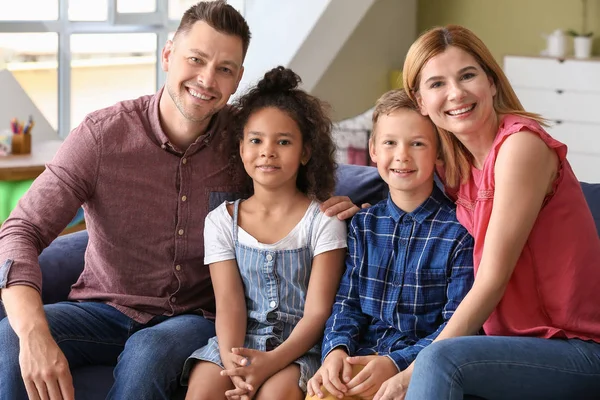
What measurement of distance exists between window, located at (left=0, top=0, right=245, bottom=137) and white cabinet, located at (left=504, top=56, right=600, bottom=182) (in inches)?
76.1

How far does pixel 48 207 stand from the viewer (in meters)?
2.29

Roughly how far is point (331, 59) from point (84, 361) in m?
3.63

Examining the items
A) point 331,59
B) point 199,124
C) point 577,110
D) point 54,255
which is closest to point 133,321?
point 54,255

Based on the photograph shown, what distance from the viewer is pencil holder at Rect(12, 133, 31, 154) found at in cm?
403

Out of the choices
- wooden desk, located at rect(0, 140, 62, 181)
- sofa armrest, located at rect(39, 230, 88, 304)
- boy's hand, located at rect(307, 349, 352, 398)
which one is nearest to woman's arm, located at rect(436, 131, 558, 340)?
boy's hand, located at rect(307, 349, 352, 398)

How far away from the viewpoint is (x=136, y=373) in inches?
83.4

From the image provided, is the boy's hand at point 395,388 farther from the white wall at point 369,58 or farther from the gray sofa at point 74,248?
the white wall at point 369,58

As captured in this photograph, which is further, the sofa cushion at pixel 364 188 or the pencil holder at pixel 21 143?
the pencil holder at pixel 21 143

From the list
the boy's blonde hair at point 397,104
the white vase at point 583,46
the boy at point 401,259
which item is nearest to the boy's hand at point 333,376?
the boy at point 401,259

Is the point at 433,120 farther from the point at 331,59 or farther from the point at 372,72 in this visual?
the point at 372,72

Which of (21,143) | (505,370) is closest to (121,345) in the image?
(505,370)

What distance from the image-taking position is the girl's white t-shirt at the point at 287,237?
7.53 feet

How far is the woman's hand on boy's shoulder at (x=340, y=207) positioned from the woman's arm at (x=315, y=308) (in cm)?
9

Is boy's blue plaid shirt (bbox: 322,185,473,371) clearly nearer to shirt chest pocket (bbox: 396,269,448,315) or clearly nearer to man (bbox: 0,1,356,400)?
shirt chest pocket (bbox: 396,269,448,315)
